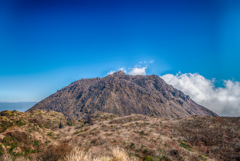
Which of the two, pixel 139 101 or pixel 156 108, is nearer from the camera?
pixel 156 108

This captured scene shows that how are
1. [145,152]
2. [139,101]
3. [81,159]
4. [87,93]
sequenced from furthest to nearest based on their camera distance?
1. [87,93]
2. [139,101]
3. [145,152]
4. [81,159]

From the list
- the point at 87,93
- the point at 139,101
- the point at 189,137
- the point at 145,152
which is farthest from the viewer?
the point at 87,93

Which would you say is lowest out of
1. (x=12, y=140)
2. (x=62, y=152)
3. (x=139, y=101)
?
(x=12, y=140)

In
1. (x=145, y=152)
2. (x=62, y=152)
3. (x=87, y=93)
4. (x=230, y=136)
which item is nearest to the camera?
(x=62, y=152)

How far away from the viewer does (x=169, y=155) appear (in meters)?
11.1

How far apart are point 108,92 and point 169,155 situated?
163183 millimetres

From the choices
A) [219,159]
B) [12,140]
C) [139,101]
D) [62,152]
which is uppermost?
[139,101]

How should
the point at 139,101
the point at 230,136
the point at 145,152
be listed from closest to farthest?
the point at 145,152 < the point at 230,136 < the point at 139,101

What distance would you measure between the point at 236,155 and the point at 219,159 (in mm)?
1859

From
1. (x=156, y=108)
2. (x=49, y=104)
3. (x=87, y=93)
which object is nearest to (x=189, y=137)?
(x=156, y=108)

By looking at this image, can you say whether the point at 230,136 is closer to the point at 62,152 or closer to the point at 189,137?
the point at 189,137

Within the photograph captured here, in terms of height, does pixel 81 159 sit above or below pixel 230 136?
above

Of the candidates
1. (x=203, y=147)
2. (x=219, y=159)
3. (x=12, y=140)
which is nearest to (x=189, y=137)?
(x=203, y=147)

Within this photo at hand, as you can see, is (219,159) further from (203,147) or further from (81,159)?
(81,159)
